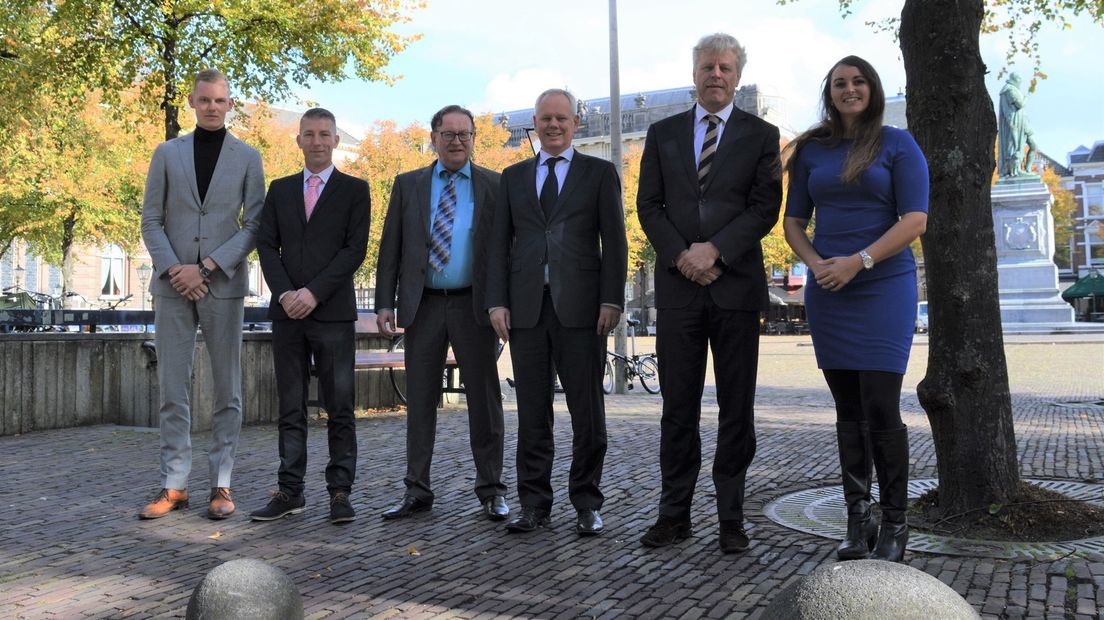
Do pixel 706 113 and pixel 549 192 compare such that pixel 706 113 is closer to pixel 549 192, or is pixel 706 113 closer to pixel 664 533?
pixel 549 192

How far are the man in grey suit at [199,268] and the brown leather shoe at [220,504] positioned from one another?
13mm

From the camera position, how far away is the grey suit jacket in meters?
5.66

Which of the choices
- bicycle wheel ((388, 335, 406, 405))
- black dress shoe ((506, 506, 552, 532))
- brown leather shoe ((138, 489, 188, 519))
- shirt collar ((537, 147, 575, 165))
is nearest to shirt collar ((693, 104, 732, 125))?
shirt collar ((537, 147, 575, 165))

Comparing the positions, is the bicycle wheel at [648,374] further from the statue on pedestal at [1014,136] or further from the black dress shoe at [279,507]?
the statue on pedestal at [1014,136]

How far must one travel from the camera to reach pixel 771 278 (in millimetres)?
60469

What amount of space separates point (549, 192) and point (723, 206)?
3.37ft

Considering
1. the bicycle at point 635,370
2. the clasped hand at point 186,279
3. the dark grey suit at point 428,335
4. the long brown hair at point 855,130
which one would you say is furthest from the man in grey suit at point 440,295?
the bicycle at point 635,370

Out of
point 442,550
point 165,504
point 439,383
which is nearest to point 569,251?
point 439,383

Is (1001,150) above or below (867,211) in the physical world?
above

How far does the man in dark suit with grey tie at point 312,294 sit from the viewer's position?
5.58m

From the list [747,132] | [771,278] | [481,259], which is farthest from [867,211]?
[771,278]

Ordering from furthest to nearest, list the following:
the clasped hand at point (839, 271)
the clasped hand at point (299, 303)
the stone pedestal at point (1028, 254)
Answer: the stone pedestal at point (1028, 254) < the clasped hand at point (299, 303) < the clasped hand at point (839, 271)

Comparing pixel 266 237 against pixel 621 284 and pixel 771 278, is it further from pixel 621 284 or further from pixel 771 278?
pixel 771 278

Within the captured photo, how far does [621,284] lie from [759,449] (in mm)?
3547
